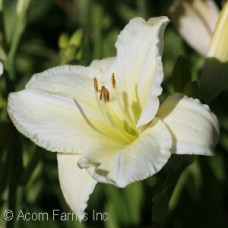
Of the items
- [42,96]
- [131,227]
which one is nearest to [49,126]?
[42,96]

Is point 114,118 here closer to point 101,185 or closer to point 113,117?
point 113,117

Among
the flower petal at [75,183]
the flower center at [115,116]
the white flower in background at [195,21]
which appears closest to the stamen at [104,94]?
the flower center at [115,116]

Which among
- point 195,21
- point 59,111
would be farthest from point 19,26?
point 195,21

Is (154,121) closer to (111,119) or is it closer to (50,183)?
(111,119)

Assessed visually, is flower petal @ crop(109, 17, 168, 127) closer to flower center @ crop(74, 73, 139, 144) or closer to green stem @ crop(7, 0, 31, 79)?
flower center @ crop(74, 73, 139, 144)

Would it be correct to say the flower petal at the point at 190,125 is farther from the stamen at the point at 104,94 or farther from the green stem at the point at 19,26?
the green stem at the point at 19,26

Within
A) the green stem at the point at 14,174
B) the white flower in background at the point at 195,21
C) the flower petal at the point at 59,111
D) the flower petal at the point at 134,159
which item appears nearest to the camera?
the flower petal at the point at 134,159
